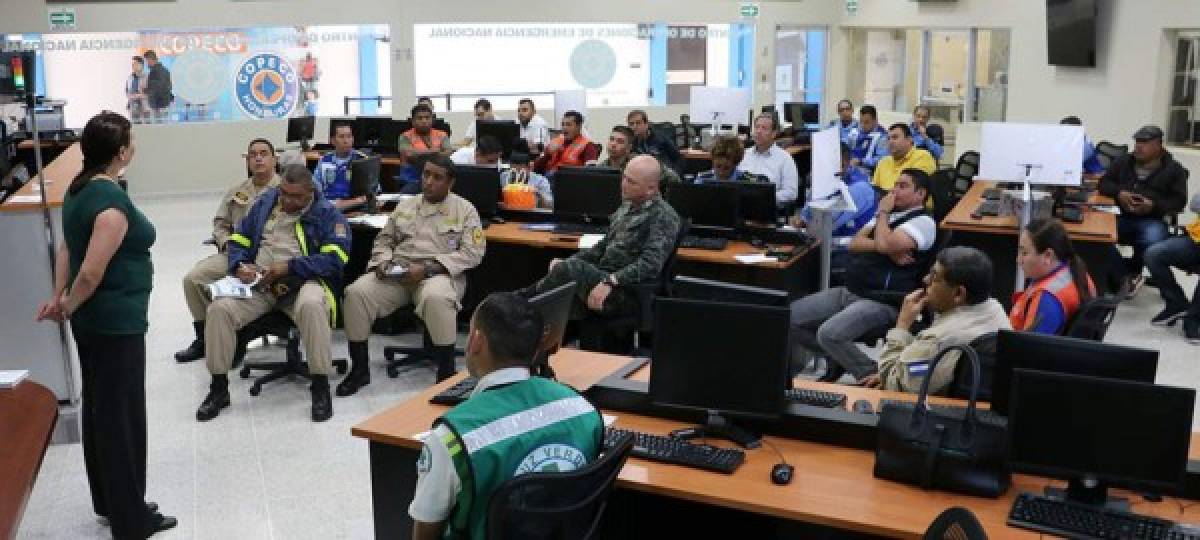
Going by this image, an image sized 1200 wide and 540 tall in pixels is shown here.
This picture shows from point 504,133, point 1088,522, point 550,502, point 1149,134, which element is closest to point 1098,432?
point 1088,522

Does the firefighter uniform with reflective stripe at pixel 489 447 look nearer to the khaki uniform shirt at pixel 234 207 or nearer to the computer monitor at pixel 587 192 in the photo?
the khaki uniform shirt at pixel 234 207

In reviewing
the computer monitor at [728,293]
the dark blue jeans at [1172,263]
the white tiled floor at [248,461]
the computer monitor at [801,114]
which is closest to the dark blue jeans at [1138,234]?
the dark blue jeans at [1172,263]

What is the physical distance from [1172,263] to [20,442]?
24.0 ft

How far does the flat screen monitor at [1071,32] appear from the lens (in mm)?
12766

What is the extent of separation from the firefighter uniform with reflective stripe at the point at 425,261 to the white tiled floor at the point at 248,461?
45cm

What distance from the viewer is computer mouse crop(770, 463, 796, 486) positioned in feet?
10.9

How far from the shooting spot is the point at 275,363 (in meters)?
6.57

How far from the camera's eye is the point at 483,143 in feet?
28.0

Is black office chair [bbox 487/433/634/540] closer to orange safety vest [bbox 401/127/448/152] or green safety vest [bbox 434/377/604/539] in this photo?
green safety vest [bbox 434/377/604/539]

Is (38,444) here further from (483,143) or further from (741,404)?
(483,143)

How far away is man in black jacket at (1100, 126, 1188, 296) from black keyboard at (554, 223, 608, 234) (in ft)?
12.9

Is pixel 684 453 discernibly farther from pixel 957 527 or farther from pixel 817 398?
pixel 957 527

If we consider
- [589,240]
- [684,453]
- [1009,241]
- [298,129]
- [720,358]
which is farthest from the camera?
[298,129]

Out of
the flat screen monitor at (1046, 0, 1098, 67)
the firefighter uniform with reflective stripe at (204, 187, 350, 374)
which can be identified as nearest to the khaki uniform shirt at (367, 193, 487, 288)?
the firefighter uniform with reflective stripe at (204, 187, 350, 374)
